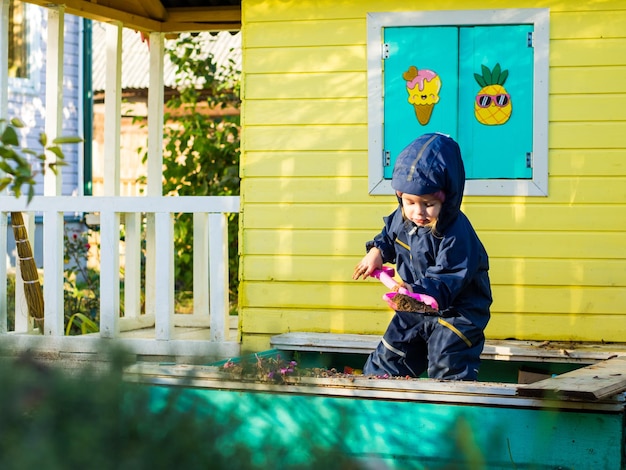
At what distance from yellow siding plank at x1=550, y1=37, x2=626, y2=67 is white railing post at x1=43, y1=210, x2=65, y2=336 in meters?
3.37

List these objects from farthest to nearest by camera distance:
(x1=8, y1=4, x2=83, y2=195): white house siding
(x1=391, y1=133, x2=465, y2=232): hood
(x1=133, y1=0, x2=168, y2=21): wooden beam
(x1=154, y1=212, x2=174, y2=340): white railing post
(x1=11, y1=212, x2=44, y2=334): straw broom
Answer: (x1=8, y1=4, x2=83, y2=195): white house siding < (x1=133, y1=0, x2=168, y2=21): wooden beam < (x1=11, y1=212, x2=44, y2=334): straw broom < (x1=154, y1=212, x2=174, y2=340): white railing post < (x1=391, y1=133, x2=465, y2=232): hood

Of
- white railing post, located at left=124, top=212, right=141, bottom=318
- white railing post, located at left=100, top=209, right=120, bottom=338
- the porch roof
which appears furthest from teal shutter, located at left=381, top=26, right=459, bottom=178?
white railing post, located at left=124, top=212, right=141, bottom=318

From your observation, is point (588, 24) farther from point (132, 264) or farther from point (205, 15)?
point (132, 264)

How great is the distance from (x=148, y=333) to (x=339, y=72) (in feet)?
8.16

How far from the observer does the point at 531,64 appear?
594 centimetres

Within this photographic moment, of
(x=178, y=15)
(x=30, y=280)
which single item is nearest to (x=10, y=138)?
(x=30, y=280)

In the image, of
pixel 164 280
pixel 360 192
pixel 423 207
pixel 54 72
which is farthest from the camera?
pixel 54 72

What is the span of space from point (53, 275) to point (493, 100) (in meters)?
3.08

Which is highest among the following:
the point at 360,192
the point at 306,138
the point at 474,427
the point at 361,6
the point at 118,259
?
the point at 361,6

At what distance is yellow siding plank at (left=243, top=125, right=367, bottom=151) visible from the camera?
6.14 m

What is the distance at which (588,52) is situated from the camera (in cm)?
592

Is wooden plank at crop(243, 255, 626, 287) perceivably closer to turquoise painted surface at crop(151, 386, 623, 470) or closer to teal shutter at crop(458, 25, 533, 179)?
teal shutter at crop(458, 25, 533, 179)

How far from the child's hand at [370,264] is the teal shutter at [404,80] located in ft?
Answer: 4.73

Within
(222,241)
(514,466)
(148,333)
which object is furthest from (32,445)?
(148,333)
